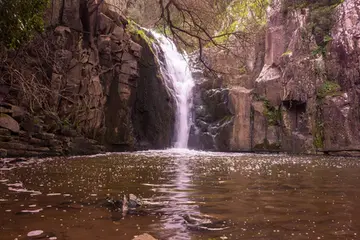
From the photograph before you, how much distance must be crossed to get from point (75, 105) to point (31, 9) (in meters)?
6.80

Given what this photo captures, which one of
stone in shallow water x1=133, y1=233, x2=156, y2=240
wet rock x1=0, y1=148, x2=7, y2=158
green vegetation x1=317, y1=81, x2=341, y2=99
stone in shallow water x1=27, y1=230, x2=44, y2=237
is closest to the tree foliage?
stone in shallow water x1=133, y1=233, x2=156, y2=240

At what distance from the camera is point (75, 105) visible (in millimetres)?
14258

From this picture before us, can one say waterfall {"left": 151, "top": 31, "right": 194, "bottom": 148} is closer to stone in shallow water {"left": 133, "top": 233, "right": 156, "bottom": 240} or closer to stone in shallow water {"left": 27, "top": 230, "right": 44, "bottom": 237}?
stone in shallow water {"left": 27, "top": 230, "right": 44, "bottom": 237}

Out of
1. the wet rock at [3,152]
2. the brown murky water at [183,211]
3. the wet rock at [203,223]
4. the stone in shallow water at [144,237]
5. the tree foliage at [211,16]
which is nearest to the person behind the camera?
the stone in shallow water at [144,237]

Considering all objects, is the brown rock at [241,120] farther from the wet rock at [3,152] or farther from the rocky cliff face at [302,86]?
the wet rock at [3,152]

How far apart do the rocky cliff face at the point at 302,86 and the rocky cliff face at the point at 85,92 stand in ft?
13.9

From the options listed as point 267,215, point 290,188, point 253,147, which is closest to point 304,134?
point 253,147

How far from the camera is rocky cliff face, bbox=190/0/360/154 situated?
17797 mm

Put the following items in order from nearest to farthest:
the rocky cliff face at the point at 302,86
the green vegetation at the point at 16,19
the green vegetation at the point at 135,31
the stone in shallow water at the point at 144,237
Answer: the stone in shallow water at the point at 144,237, the green vegetation at the point at 16,19, the rocky cliff face at the point at 302,86, the green vegetation at the point at 135,31

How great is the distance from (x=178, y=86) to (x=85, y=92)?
8.73 metres

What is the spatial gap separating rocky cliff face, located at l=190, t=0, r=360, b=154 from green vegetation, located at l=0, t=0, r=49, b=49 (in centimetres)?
1232

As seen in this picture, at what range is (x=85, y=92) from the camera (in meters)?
14.8

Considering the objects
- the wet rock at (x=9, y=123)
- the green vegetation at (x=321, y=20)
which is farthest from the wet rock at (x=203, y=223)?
the green vegetation at (x=321, y=20)

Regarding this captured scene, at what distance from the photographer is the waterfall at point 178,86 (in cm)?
2138
